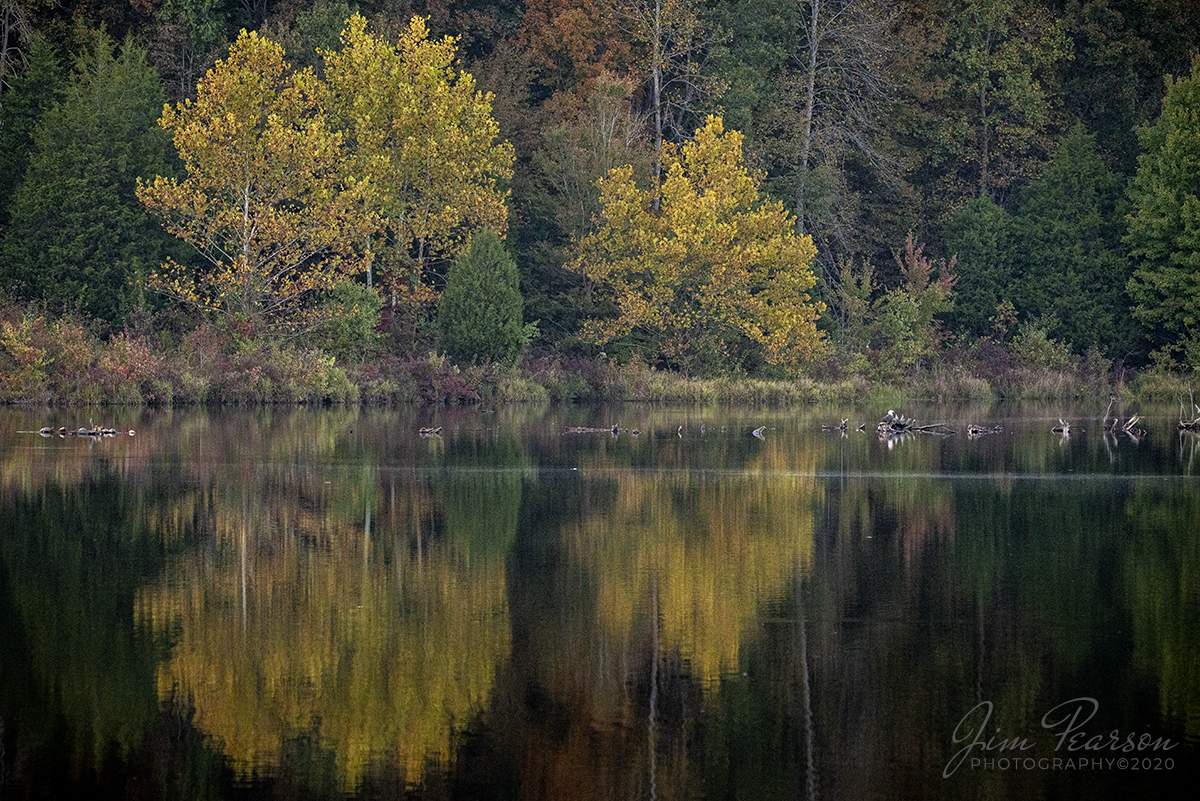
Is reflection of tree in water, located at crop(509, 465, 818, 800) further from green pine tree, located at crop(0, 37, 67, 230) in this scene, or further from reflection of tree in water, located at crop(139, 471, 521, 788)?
green pine tree, located at crop(0, 37, 67, 230)

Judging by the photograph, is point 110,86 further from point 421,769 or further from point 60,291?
point 421,769

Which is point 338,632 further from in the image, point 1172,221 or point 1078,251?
point 1078,251

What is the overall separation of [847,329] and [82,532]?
4822 centimetres

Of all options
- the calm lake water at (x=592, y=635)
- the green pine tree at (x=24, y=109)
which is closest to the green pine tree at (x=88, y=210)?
the green pine tree at (x=24, y=109)

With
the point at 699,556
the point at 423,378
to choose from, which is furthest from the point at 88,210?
the point at 699,556

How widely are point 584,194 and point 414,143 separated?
803 centimetres

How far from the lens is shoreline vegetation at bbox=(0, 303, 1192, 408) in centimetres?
4141

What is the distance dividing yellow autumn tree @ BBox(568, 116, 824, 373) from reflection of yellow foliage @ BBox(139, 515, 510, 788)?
127ft

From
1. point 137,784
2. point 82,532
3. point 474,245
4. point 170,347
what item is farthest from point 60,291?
point 137,784

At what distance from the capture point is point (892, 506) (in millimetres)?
20172

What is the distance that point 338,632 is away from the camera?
11.7 metres

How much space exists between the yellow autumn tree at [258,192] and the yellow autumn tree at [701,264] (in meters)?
9.91

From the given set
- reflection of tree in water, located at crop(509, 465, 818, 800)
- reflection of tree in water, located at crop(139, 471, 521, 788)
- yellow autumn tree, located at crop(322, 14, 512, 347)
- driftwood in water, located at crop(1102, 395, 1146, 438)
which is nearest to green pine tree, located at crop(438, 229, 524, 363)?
yellow autumn tree, located at crop(322, 14, 512, 347)

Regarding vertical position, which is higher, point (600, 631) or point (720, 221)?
point (720, 221)
